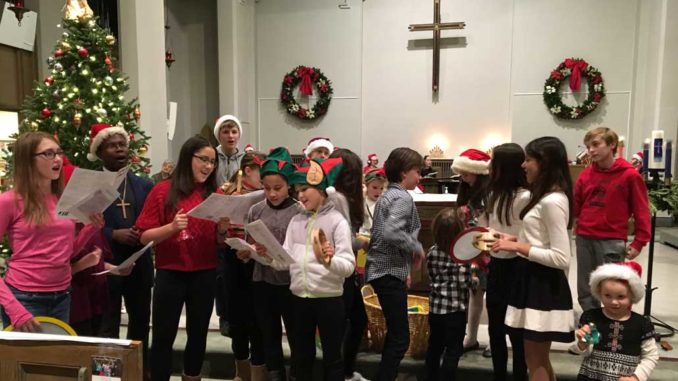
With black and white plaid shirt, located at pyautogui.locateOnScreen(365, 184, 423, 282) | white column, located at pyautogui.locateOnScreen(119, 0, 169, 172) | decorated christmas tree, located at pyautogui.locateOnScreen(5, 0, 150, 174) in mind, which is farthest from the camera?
white column, located at pyautogui.locateOnScreen(119, 0, 169, 172)

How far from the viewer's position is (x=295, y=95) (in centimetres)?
1036

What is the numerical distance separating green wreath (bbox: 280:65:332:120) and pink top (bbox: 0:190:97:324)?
8264 millimetres

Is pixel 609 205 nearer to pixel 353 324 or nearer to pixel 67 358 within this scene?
pixel 353 324

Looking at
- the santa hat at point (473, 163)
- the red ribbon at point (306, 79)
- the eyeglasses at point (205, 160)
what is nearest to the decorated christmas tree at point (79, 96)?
the eyeglasses at point (205, 160)

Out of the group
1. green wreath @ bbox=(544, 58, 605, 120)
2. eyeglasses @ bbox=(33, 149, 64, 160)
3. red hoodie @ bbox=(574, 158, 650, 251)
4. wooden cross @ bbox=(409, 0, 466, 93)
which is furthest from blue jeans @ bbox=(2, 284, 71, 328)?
green wreath @ bbox=(544, 58, 605, 120)

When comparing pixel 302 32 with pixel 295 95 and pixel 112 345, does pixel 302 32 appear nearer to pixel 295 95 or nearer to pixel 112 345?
pixel 295 95

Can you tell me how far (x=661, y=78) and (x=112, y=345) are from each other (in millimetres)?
9296

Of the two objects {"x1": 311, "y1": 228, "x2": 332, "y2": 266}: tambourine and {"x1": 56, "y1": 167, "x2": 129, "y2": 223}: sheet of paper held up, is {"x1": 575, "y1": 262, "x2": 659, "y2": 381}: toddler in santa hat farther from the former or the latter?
{"x1": 56, "y1": 167, "x2": 129, "y2": 223}: sheet of paper held up

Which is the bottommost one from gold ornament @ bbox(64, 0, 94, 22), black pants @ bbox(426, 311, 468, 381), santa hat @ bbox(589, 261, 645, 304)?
black pants @ bbox(426, 311, 468, 381)

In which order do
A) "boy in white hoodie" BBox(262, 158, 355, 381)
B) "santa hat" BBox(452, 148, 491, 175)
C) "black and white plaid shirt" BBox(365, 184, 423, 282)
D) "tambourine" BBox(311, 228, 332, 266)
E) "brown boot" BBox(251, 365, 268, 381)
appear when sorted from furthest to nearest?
"santa hat" BBox(452, 148, 491, 175), "brown boot" BBox(251, 365, 268, 381), "black and white plaid shirt" BBox(365, 184, 423, 282), "boy in white hoodie" BBox(262, 158, 355, 381), "tambourine" BBox(311, 228, 332, 266)

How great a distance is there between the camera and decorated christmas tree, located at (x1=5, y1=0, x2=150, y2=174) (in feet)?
13.7

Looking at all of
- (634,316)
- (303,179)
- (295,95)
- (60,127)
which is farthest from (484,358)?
(295,95)

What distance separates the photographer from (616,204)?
10.2ft

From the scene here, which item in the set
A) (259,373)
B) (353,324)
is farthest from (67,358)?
(353,324)
